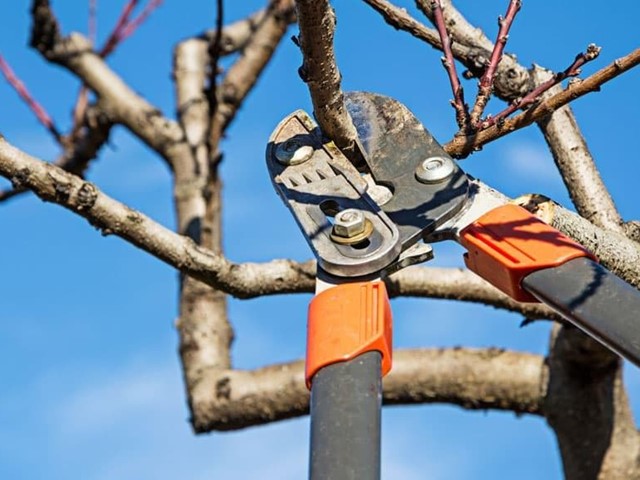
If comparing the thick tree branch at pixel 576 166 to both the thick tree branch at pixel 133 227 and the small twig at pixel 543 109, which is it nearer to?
the small twig at pixel 543 109

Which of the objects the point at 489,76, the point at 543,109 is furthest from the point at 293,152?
the point at 543,109

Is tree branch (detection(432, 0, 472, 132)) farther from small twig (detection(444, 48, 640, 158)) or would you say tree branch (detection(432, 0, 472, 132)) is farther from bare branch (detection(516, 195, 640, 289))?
bare branch (detection(516, 195, 640, 289))

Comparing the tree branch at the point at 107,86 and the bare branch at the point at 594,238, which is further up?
the tree branch at the point at 107,86

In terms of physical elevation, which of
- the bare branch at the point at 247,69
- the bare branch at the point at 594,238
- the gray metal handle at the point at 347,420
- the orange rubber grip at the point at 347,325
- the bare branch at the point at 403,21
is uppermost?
the bare branch at the point at 247,69

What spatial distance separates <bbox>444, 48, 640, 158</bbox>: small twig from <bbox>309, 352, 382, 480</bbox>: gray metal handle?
59cm

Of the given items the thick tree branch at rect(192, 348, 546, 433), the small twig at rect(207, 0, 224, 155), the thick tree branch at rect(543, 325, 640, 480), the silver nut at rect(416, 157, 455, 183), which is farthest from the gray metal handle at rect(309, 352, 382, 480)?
the small twig at rect(207, 0, 224, 155)

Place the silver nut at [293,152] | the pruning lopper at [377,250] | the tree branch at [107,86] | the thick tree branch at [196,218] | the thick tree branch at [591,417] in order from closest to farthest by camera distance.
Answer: the pruning lopper at [377,250] → the silver nut at [293,152] → the thick tree branch at [591,417] → the thick tree branch at [196,218] → the tree branch at [107,86]

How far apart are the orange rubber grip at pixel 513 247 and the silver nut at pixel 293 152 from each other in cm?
41

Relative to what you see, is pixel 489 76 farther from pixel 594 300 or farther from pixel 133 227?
pixel 133 227

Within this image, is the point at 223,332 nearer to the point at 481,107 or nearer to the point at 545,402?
the point at 545,402

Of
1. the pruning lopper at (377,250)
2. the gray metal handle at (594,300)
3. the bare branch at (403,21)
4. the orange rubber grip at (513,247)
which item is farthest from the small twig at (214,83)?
the gray metal handle at (594,300)

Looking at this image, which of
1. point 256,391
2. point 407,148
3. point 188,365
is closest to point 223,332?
point 188,365

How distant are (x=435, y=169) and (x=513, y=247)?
1.13 feet

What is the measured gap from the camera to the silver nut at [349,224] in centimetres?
227
